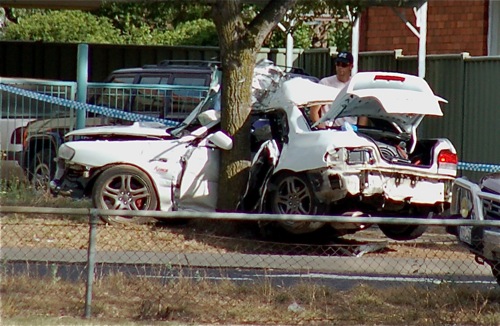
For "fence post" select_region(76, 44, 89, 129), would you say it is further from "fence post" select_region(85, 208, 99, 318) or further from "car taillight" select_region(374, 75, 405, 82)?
"fence post" select_region(85, 208, 99, 318)

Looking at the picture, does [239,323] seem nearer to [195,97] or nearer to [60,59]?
[195,97]

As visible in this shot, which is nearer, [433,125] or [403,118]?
[403,118]

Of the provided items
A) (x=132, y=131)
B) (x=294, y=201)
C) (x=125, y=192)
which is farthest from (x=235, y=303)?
(x=132, y=131)

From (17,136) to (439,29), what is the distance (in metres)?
8.69

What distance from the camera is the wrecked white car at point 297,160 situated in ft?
36.4

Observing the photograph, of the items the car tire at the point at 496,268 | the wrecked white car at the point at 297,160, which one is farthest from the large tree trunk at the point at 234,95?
the car tire at the point at 496,268

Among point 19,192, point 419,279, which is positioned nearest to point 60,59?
point 19,192

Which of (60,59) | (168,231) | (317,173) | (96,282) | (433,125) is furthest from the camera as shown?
(60,59)

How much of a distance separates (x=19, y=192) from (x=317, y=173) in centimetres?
461

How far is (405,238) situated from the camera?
12.1 metres

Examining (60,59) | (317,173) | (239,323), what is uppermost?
(60,59)

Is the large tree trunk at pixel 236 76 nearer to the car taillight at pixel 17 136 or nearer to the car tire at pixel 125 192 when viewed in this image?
the car tire at pixel 125 192

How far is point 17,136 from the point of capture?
50.8 ft

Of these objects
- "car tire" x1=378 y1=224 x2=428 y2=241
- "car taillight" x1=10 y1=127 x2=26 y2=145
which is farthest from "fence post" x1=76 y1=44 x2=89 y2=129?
"car tire" x1=378 y1=224 x2=428 y2=241
